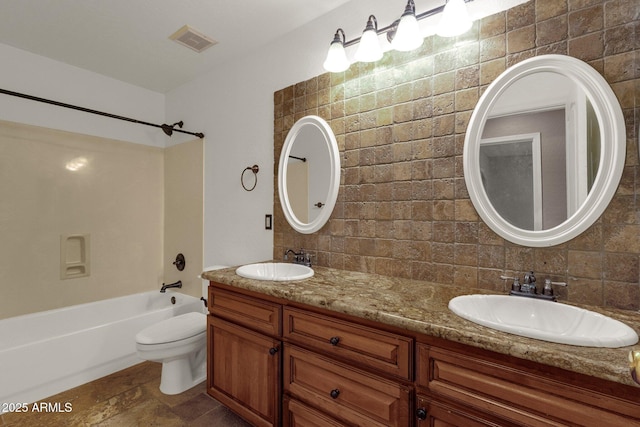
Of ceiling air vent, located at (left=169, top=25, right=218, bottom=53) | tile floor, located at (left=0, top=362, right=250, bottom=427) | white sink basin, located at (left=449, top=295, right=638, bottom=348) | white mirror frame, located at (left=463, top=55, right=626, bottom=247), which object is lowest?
tile floor, located at (left=0, top=362, right=250, bottom=427)

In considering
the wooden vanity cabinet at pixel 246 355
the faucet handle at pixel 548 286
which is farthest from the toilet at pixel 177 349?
the faucet handle at pixel 548 286

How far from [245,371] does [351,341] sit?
2.35ft

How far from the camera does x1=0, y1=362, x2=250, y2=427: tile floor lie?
1759 millimetres

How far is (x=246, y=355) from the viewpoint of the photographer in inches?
60.2

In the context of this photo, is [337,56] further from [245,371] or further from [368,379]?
[245,371]

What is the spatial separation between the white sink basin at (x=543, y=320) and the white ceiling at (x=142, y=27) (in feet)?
5.87

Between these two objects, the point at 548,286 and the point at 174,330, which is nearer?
the point at 548,286

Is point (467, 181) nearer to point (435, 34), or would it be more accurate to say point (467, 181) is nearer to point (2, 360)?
point (435, 34)

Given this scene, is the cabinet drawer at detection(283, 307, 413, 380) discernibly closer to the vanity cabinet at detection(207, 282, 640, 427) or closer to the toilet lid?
the vanity cabinet at detection(207, 282, 640, 427)

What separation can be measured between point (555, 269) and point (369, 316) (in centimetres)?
79

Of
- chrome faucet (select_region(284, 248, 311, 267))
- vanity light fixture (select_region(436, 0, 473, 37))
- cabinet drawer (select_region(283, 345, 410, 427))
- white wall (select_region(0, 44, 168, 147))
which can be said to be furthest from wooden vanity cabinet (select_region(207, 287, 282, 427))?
white wall (select_region(0, 44, 168, 147))

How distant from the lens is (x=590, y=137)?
1146 millimetres

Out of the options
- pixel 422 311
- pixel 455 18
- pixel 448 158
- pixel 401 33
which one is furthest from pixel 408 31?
pixel 422 311

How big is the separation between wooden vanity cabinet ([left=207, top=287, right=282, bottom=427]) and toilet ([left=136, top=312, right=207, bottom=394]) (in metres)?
0.35
